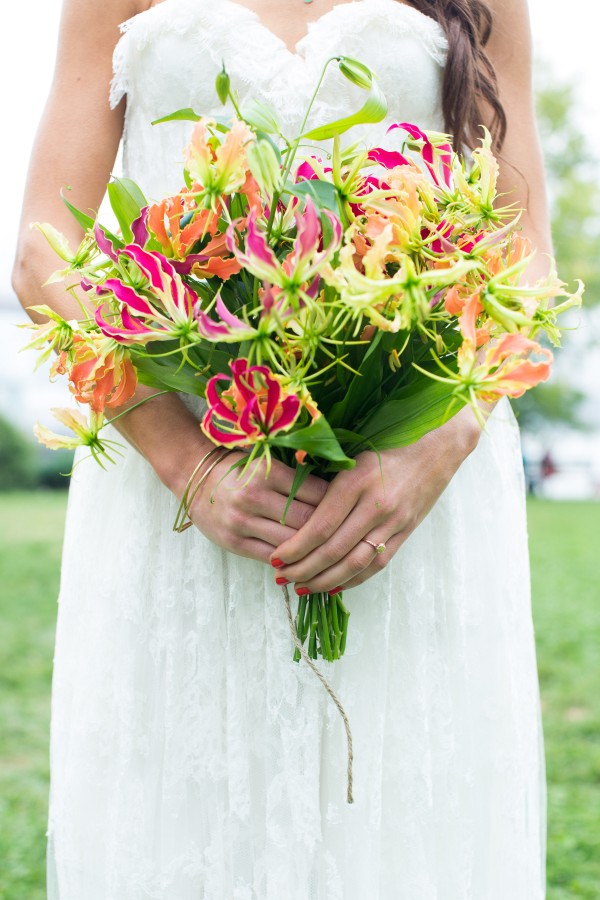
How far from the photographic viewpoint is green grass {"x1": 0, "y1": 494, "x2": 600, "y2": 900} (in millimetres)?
2494

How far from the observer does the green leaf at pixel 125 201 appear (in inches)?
39.3

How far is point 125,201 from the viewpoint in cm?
101

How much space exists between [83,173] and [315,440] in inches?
25.6

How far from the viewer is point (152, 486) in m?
1.24

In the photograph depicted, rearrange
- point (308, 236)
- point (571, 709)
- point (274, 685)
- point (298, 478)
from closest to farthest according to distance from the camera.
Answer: point (308, 236), point (298, 478), point (274, 685), point (571, 709)

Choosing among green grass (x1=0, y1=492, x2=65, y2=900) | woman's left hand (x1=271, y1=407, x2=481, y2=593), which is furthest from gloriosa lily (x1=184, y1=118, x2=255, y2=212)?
green grass (x1=0, y1=492, x2=65, y2=900)

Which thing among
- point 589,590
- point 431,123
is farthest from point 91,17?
point 589,590

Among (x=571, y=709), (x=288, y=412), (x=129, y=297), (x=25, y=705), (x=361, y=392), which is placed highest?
(x=129, y=297)

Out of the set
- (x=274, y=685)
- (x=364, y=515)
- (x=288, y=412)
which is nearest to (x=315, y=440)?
(x=288, y=412)

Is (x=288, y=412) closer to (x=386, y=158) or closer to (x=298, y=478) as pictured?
(x=298, y=478)

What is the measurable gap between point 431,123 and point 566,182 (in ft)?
57.6

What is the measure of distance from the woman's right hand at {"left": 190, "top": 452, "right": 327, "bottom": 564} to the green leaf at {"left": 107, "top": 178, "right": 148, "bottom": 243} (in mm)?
282

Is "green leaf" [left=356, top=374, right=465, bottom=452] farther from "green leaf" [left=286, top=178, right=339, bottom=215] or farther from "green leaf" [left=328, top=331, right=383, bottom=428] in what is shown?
"green leaf" [left=286, top=178, right=339, bottom=215]

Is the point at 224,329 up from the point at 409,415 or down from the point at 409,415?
up
